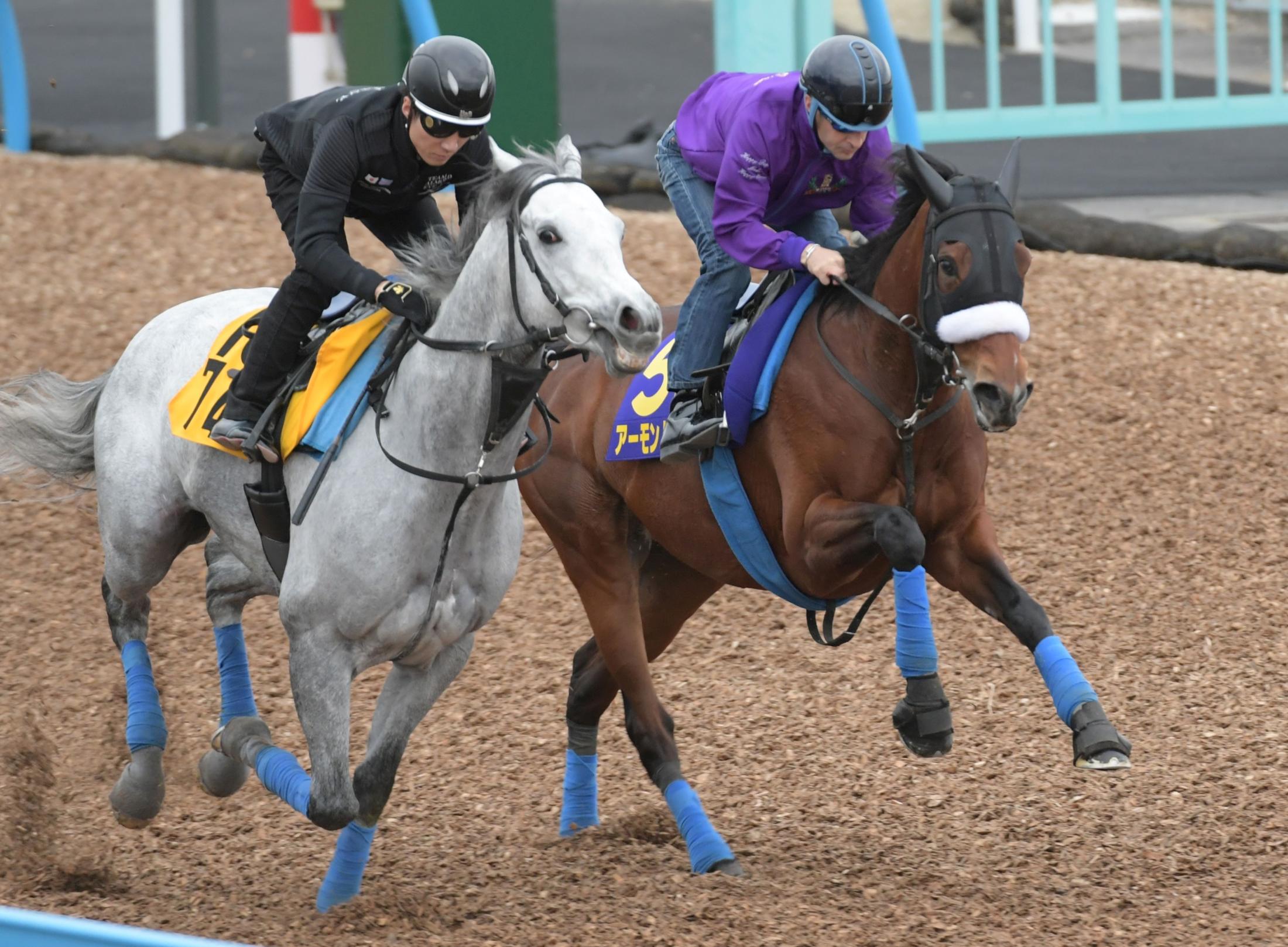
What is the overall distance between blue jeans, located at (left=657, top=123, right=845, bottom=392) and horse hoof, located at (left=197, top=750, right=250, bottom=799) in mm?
1856

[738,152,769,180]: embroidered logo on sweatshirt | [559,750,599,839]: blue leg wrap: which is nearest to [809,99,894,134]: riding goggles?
[738,152,769,180]: embroidered logo on sweatshirt

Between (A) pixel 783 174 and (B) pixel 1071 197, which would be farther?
(B) pixel 1071 197

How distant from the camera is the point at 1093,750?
4.77m

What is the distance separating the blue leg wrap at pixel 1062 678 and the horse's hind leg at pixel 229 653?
2.49 m

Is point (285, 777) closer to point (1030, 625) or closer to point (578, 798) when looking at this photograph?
point (578, 798)

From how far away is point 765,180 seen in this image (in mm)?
5391

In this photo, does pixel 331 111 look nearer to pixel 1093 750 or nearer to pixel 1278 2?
pixel 1093 750

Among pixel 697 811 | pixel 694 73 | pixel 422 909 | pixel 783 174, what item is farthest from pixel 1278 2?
pixel 422 909

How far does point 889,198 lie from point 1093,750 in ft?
6.17

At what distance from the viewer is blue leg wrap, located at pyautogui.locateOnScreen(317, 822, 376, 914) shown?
523cm

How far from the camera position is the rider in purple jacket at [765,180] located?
5.14 meters

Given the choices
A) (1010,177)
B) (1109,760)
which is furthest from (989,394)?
(1109,760)

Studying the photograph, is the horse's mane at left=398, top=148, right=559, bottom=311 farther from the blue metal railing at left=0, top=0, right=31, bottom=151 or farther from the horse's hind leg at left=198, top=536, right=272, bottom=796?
the blue metal railing at left=0, top=0, right=31, bottom=151

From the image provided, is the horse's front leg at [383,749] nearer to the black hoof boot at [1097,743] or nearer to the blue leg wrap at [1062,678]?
the blue leg wrap at [1062,678]
